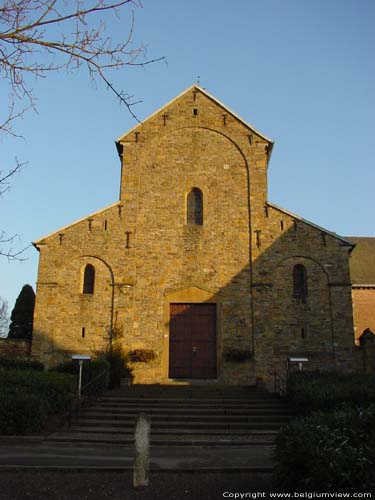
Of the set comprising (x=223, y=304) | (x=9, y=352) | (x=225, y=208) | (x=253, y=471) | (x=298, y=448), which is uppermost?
(x=225, y=208)

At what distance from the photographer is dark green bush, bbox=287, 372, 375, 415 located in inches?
489

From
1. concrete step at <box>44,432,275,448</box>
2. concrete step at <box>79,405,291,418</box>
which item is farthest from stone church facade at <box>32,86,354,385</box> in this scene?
concrete step at <box>44,432,275,448</box>

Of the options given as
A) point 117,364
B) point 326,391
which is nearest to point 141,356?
point 117,364

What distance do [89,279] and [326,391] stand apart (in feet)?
35.6

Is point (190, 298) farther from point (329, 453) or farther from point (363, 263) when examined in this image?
point (363, 263)

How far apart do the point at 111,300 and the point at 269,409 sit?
797cm

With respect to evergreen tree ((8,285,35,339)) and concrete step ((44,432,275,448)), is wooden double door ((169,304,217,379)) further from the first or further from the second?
evergreen tree ((8,285,35,339))

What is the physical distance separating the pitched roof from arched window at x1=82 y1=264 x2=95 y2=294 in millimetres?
15721

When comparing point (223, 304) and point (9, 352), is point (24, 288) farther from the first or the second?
point (223, 304)

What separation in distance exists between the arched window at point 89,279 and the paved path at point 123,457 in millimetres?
9130

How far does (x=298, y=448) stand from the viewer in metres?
6.25

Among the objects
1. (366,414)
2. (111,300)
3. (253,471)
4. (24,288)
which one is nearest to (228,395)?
(111,300)

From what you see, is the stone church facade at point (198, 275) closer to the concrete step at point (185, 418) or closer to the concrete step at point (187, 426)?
the concrete step at point (185, 418)

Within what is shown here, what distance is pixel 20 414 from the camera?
11672mm
